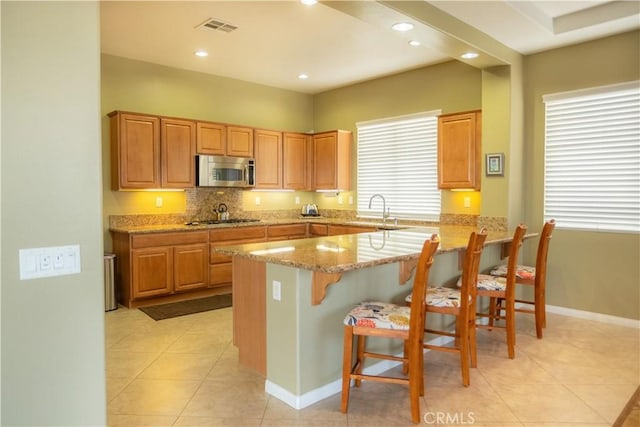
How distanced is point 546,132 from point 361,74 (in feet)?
8.36

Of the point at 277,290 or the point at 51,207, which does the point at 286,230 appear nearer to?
the point at 277,290

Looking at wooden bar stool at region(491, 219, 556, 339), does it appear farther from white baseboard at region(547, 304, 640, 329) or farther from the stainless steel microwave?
the stainless steel microwave

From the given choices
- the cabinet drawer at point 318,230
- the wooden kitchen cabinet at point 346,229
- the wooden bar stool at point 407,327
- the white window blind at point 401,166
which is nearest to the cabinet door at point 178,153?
the cabinet drawer at point 318,230

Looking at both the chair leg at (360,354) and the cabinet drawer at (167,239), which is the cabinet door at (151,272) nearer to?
the cabinet drawer at (167,239)

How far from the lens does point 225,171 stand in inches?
228

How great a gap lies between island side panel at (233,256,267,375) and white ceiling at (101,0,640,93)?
1940mm

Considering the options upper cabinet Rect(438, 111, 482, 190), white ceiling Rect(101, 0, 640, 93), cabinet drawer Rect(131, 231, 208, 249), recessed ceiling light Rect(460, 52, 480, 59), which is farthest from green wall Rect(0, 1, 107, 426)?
upper cabinet Rect(438, 111, 482, 190)

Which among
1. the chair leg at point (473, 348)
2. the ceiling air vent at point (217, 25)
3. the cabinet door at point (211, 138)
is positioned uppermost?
the ceiling air vent at point (217, 25)

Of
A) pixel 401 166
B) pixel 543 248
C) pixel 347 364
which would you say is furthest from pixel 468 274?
pixel 401 166

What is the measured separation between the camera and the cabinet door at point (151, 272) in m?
4.77

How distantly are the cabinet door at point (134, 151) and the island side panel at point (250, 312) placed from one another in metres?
2.52

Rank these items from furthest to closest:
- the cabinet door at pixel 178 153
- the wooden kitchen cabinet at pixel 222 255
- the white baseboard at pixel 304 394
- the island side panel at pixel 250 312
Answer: the wooden kitchen cabinet at pixel 222 255 → the cabinet door at pixel 178 153 → the island side panel at pixel 250 312 → the white baseboard at pixel 304 394

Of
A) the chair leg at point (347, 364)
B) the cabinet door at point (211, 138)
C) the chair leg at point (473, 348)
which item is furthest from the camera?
the cabinet door at point (211, 138)

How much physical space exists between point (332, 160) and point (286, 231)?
1.31 metres
